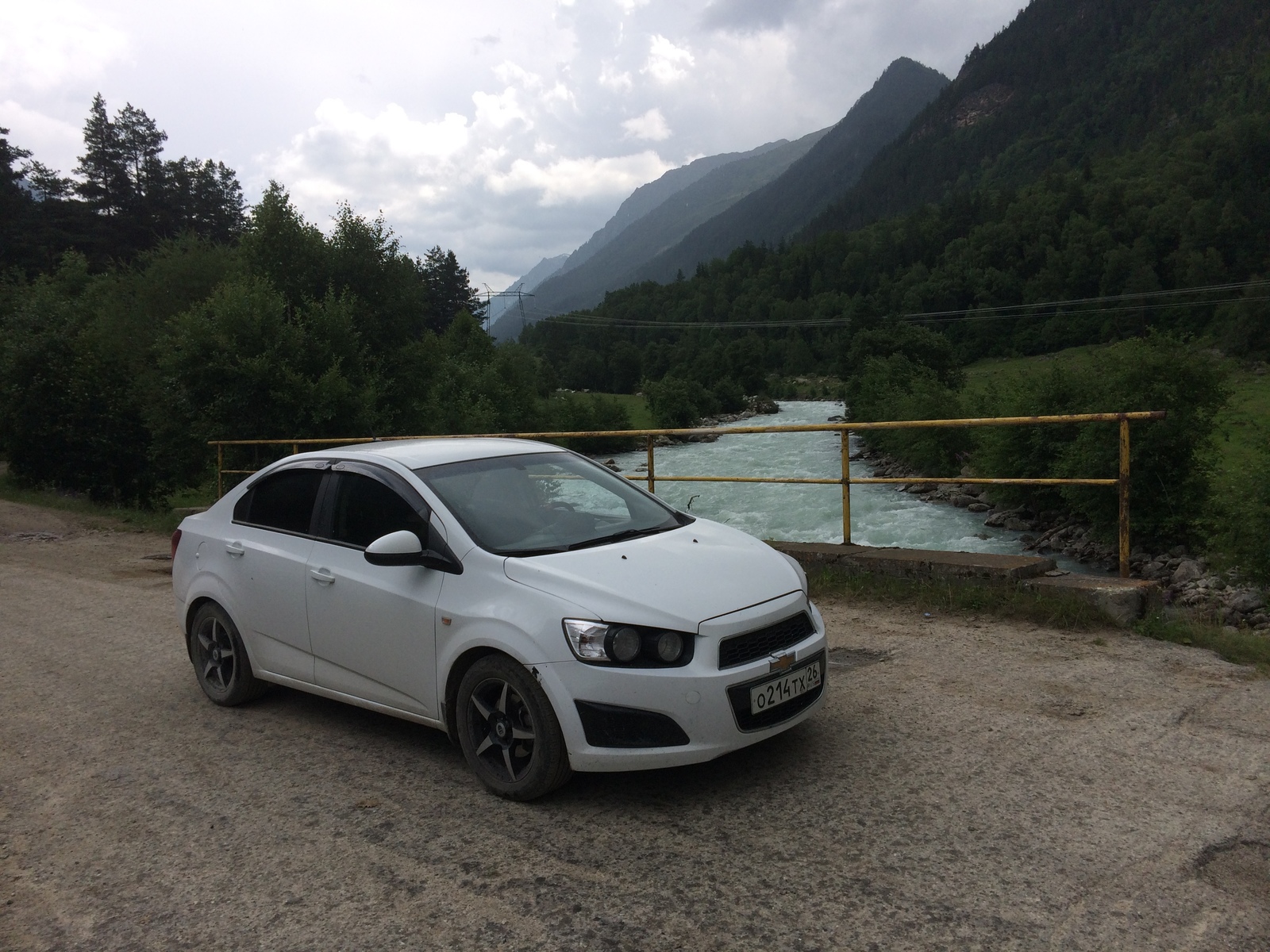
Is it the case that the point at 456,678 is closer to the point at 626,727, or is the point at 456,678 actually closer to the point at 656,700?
the point at 626,727

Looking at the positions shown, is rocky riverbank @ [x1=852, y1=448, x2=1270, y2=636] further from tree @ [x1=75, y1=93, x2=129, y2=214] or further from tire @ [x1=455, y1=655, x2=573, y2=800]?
tree @ [x1=75, y1=93, x2=129, y2=214]

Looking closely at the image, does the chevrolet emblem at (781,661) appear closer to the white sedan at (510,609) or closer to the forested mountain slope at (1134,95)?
the white sedan at (510,609)

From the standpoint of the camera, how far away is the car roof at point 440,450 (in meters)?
4.99

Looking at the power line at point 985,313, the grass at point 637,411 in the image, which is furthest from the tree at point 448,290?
the power line at point 985,313

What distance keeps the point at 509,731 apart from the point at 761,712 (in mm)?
1069

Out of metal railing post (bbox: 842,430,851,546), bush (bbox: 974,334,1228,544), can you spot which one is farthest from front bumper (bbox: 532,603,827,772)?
bush (bbox: 974,334,1228,544)

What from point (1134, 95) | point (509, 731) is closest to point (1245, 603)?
point (509, 731)

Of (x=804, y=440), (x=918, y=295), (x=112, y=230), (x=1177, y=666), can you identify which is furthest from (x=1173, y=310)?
(x=1177, y=666)

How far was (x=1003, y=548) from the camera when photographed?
23719 millimetres

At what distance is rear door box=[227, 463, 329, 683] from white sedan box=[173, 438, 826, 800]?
0.04 feet

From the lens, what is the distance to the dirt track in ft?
9.99

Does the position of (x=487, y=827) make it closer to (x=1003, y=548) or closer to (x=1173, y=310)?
(x=1003, y=548)

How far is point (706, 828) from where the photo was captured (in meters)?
3.73

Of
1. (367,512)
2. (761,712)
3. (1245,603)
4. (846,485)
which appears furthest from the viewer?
(1245,603)
